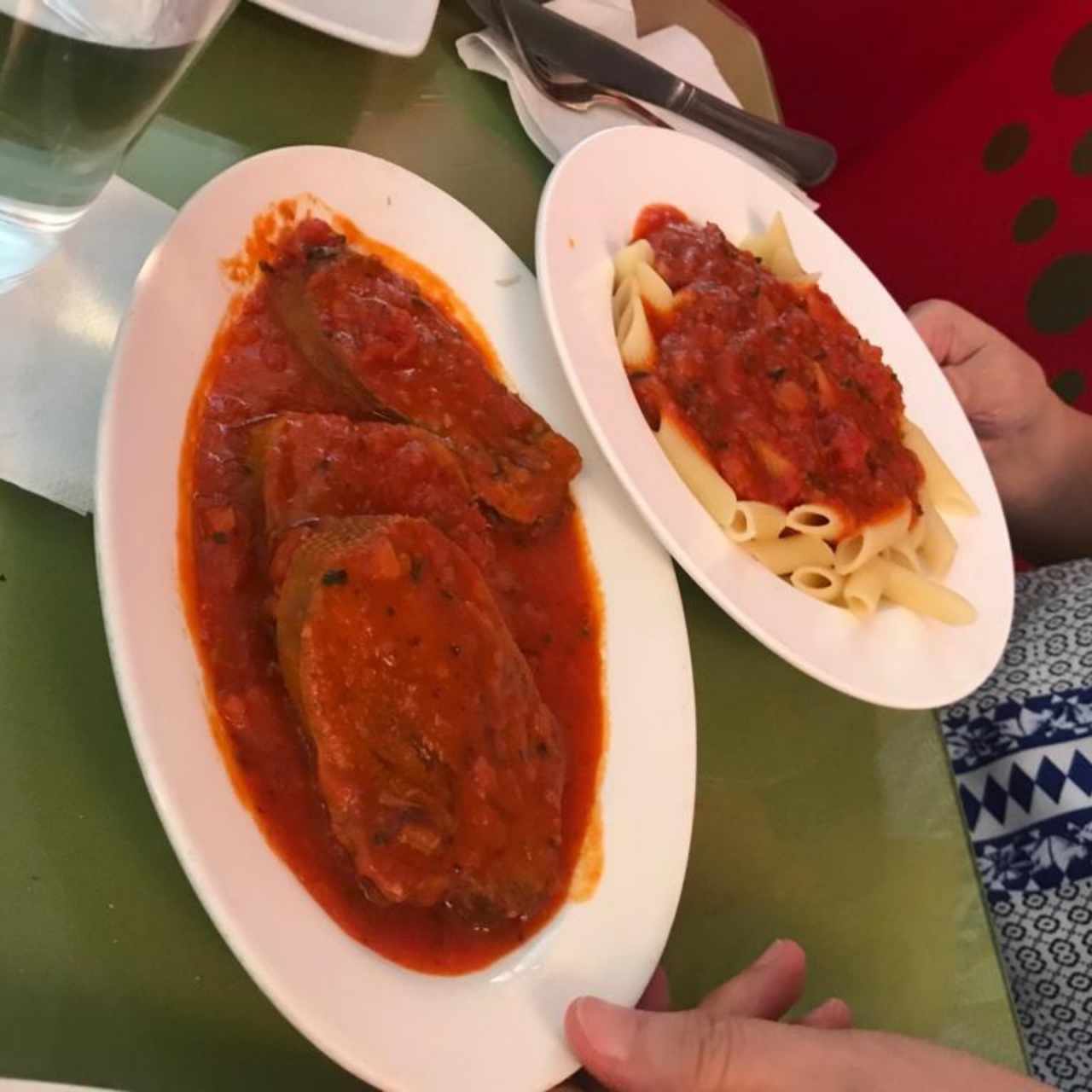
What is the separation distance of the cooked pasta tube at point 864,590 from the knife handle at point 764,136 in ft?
3.95

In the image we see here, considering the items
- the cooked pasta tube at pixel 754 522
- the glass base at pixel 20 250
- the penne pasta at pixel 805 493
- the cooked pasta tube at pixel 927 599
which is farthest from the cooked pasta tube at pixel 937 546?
the glass base at pixel 20 250

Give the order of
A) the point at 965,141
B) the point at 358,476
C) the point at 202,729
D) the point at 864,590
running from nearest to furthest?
the point at 202,729 < the point at 358,476 < the point at 864,590 < the point at 965,141

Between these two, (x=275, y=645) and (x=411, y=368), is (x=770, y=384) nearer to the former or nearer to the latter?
(x=411, y=368)

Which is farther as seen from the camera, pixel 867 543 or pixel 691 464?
pixel 867 543

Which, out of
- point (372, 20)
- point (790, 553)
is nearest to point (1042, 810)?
point (790, 553)

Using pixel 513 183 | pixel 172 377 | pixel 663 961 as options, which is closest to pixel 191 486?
pixel 172 377

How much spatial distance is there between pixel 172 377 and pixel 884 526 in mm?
1329

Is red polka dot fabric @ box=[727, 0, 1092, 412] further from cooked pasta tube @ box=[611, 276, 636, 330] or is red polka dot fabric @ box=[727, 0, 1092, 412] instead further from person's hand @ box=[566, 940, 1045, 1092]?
person's hand @ box=[566, 940, 1045, 1092]

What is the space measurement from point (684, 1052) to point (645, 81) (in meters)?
2.02

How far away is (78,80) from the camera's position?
3.47 feet

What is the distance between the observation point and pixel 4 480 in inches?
52.0

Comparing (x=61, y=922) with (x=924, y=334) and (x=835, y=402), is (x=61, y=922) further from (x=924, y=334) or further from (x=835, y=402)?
(x=924, y=334)

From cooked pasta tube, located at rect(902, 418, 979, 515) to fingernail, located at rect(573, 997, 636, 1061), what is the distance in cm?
134

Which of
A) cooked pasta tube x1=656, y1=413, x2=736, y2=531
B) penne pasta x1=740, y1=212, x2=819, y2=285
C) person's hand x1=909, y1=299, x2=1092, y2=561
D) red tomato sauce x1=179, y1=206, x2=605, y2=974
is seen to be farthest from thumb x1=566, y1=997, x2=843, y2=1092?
person's hand x1=909, y1=299, x2=1092, y2=561
